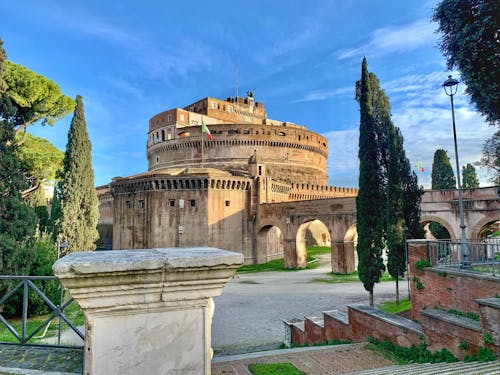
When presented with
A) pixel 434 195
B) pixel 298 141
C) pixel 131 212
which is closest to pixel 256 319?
pixel 434 195

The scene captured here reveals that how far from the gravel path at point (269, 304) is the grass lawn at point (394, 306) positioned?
29.2 inches

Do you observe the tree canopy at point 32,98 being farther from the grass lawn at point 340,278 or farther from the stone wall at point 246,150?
the stone wall at point 246,150

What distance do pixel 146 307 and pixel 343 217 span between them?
75.5ft

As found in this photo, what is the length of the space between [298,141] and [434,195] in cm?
2593

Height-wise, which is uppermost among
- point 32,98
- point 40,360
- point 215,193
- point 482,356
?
point 32,98

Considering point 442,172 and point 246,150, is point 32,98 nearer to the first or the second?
point 246,150

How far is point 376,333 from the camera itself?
784cm

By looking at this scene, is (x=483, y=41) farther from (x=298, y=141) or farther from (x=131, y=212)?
(x=298, y=141)

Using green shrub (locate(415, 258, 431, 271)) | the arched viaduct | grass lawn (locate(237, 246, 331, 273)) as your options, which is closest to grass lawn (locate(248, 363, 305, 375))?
green shrub (locate(415, 258, 431, 271))

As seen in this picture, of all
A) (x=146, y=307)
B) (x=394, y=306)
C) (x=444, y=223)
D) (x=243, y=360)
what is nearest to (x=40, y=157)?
(x=243, y=360)

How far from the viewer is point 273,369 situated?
5.21 metres

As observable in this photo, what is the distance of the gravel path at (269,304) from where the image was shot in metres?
10.8

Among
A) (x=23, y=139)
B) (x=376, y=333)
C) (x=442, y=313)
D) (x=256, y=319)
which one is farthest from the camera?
(x=23, y=139)

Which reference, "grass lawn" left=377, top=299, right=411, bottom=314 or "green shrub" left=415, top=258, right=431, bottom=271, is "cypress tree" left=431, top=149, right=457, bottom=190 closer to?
"grass lawn" left=377, top=299, right=411, bottom=314
